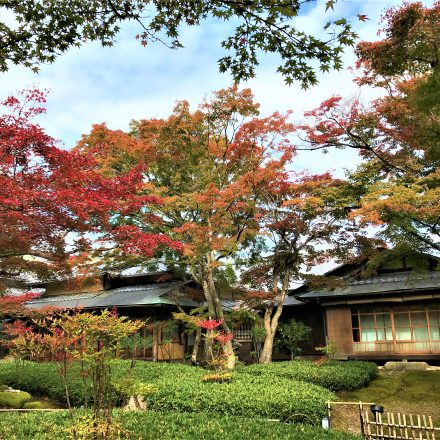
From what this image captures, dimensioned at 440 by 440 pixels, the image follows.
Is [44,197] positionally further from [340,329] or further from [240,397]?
[340,329]

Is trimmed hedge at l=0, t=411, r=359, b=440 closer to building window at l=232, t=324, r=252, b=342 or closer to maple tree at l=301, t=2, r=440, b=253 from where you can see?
maple tree at l=301, t=2, r=440, b=253

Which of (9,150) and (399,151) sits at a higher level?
(399,151)

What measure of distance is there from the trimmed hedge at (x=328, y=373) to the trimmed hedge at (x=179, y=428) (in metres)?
6.67

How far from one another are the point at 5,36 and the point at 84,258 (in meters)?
11.6

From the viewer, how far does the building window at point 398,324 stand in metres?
18.8

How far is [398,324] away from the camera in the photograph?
773 inches

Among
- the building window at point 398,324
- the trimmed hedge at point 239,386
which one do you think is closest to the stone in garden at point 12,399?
the trimmed hedge at point 239,386

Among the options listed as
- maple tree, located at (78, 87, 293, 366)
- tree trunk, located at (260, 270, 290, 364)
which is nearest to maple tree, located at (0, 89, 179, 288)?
maple tree, located at (78, 87, 293, 366)

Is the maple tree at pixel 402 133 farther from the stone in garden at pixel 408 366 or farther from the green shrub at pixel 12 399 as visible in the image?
the green shrub at pixel 12 399

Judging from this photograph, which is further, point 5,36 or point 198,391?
point 198,391

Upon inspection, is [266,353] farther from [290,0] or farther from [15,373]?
[290,0]

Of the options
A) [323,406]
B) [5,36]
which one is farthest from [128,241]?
[5,36]

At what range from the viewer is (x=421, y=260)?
1155 cm

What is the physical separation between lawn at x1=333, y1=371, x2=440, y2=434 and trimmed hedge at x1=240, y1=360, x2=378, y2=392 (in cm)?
27
